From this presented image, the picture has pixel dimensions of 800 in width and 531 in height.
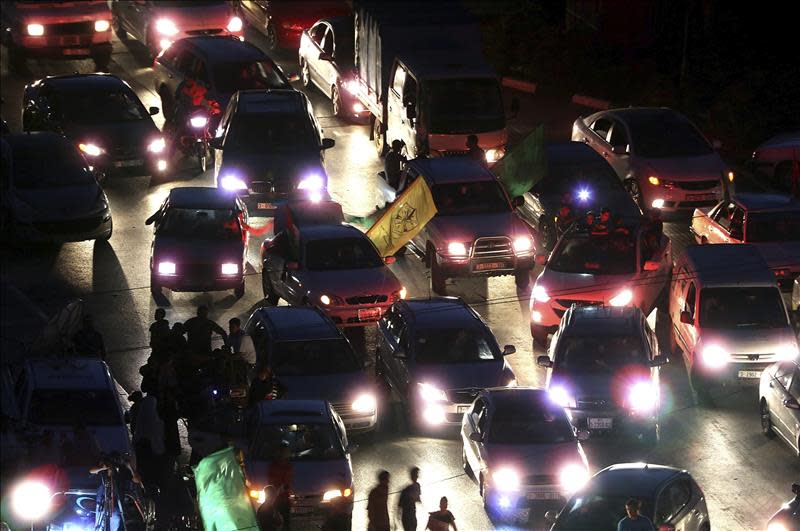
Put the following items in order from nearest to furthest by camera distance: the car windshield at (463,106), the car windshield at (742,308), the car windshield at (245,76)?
1. the car windshield at (742,308)
2. the car windshield at (463,106)
3. the car windshield at (245,76)

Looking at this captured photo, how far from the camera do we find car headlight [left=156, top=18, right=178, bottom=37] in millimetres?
46500

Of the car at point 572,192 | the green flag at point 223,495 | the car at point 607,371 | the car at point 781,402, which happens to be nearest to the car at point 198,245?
the car at point 572,192

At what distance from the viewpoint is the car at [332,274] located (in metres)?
31.3

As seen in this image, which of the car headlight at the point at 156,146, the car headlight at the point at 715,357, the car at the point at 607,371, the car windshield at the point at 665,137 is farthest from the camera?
the car headlight at the point at 156,146

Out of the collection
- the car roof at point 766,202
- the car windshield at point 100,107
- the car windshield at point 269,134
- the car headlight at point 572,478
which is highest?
the car windshield at point 100,107

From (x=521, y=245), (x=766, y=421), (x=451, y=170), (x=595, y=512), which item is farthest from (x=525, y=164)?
(x=595, y=512)

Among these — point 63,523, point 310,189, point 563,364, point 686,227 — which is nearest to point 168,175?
point 310,189

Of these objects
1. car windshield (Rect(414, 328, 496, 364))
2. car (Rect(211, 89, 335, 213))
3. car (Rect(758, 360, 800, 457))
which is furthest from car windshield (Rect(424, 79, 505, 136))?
car (Rect(758, 360, 800, 457))

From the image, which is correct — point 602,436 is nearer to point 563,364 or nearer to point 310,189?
point 563,364

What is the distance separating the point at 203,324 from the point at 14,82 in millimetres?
19670

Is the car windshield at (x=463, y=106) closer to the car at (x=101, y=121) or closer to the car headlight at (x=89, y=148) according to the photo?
the car at (x=101, y=121)

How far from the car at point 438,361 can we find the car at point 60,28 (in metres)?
19.1

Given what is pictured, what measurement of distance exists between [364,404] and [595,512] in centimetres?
580

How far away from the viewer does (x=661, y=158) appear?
3747 centimetres
